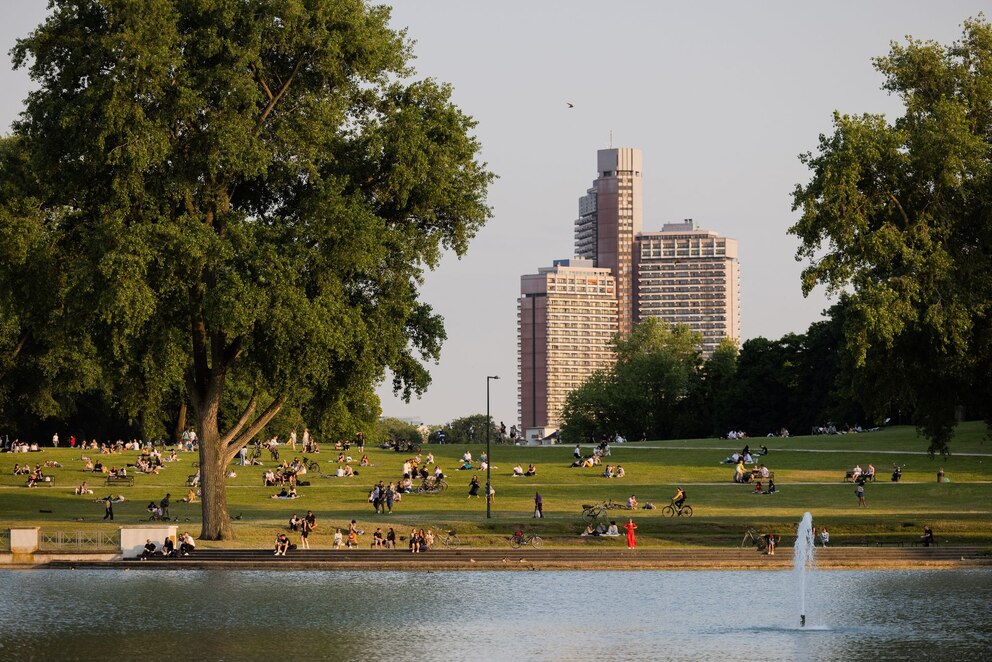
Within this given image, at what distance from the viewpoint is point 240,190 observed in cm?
5475

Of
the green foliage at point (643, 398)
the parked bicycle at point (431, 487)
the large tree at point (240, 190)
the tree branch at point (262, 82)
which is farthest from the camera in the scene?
the green foliage at point (643, 398)

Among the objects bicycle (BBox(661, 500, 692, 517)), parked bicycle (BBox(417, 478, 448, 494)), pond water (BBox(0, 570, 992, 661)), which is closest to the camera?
pond water (BBox(0, 570, 992, 661))

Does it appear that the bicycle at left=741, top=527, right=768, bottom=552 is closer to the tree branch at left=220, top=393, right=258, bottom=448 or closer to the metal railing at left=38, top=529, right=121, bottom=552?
the tree branch at left=220, top=393, right=258, bottom=448

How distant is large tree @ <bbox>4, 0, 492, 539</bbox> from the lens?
48.9 metres

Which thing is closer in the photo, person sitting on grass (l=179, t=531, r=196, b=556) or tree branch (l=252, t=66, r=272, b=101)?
person sitting on grass (l=179, t=531, r=196, b=556)

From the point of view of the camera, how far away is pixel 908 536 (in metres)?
55.1

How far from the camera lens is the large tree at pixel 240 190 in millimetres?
48906

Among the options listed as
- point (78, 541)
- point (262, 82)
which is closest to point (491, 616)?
point (78, 541)

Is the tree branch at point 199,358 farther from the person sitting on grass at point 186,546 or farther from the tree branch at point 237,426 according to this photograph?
the person sitting on grass at point 186,546

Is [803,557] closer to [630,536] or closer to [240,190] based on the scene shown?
[630,536]

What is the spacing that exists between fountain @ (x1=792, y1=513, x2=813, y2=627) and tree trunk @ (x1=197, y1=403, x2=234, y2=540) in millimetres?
22026

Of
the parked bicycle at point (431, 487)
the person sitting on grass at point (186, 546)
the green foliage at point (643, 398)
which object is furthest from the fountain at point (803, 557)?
the green foliage at point (643, 398)

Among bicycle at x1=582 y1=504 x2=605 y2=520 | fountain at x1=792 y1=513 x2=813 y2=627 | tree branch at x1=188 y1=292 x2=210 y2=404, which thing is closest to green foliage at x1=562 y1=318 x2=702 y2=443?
bicycle at x1=582 y1=504 x2=605 y2=520

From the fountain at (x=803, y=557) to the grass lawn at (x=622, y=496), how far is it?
5819mm
